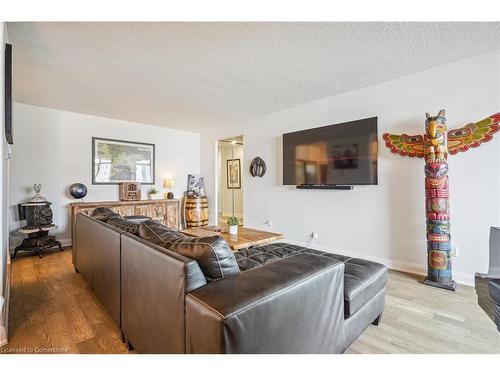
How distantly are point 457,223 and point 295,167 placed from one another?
2.09 m

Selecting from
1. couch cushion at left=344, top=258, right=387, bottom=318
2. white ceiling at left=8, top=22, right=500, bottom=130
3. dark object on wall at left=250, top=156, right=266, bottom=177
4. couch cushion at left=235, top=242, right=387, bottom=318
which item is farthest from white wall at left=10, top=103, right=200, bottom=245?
couch cushion at left=344, top=258, right=387, bottom=318

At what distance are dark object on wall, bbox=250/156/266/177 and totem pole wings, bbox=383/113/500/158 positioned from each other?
6.80 ft

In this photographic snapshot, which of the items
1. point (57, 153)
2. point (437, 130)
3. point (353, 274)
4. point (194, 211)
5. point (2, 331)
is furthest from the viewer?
point (194, 211)

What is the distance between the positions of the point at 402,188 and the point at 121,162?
4.65 m

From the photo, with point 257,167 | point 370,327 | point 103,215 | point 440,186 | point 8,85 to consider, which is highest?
point 8,85

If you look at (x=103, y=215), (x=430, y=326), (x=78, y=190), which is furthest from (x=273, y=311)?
(x=78, y=190)

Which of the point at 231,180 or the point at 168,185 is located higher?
the point at 231,180

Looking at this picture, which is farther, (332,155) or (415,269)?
(332,155)

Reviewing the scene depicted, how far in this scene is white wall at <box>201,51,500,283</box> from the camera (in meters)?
2.38

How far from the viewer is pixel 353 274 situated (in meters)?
1.63

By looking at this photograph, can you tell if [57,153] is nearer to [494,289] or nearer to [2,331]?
[2,331]

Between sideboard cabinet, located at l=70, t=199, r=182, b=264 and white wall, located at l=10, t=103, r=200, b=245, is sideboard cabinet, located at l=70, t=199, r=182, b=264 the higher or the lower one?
the lower one

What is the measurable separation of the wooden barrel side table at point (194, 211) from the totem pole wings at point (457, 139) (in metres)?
3.73

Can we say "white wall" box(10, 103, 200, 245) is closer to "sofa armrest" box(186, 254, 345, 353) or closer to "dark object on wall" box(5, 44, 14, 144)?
"dark object on wall" box(5, 44, 14, 144)
